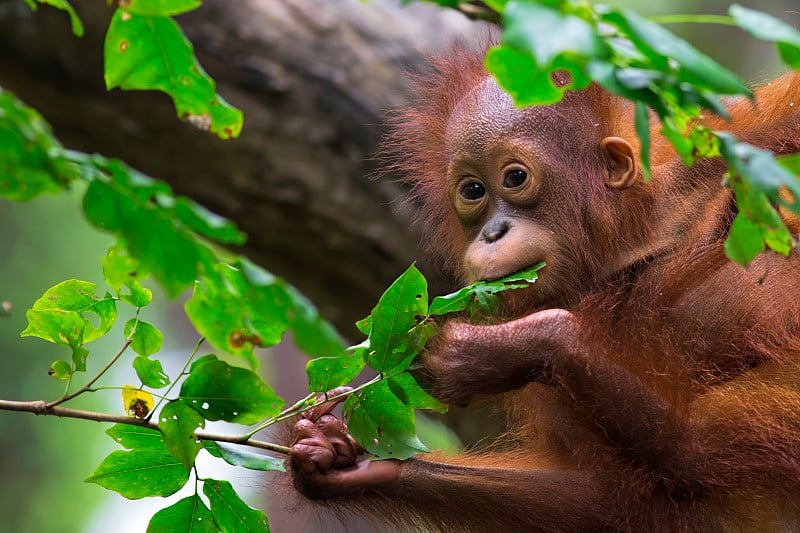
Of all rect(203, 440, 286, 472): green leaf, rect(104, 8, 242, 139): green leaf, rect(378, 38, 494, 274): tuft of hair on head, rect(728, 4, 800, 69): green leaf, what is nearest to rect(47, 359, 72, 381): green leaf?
rect(203, 440, 286, 472): green leaf

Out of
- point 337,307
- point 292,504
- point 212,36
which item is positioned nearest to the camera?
point 292,504

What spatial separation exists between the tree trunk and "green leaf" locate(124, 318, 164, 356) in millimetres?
2272

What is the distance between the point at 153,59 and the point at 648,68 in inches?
26.1

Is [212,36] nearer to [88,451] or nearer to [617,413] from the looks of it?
[617,413]

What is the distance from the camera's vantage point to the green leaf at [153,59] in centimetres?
131

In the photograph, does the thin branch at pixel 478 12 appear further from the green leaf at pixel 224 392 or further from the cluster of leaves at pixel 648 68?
the green leaf at pixel 224 392

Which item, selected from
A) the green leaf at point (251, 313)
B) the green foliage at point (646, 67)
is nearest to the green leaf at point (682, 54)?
the green foliage at point (646, 67)

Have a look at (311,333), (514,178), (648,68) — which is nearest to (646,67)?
(648,68)

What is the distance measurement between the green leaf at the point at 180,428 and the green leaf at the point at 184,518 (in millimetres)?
130

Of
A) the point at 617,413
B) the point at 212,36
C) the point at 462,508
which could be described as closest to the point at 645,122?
the point at 617,413

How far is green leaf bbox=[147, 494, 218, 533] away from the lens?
63.4 inches

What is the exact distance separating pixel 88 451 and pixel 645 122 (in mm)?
10330

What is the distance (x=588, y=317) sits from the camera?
2.12 meters

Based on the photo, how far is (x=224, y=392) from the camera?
1.55 metres
